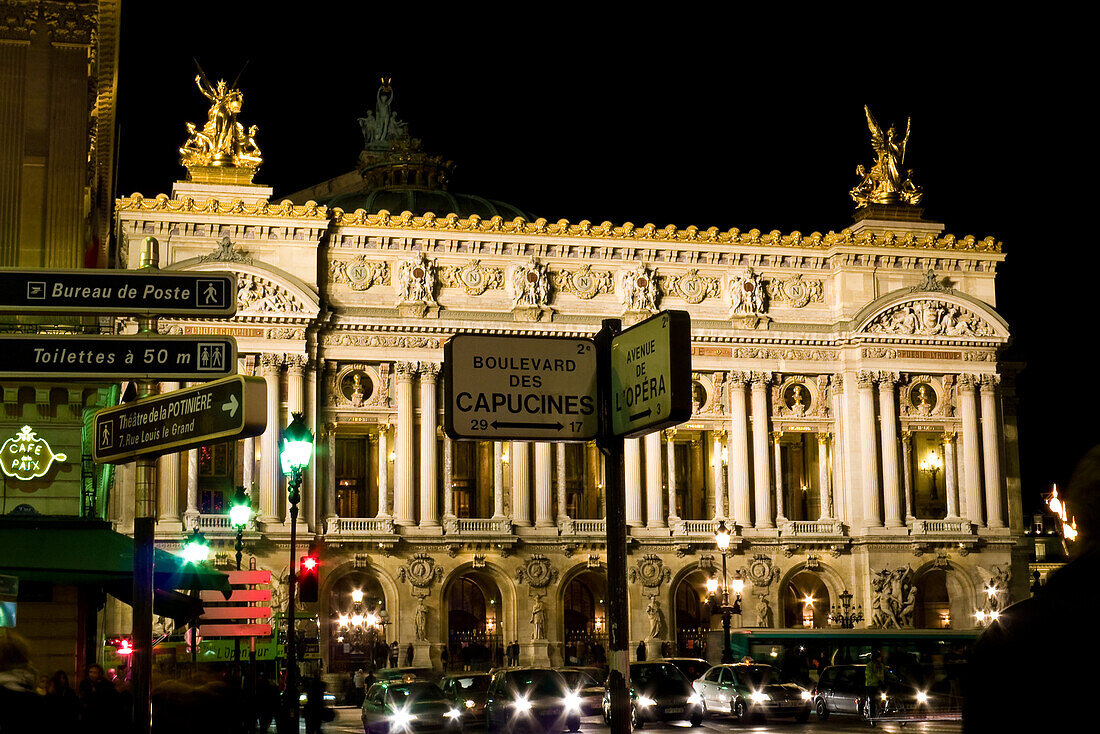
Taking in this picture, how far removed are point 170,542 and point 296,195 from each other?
33996 millimetres

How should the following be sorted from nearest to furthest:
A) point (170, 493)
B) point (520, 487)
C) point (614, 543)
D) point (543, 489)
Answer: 1. point (614, 543)
2. point (170, 493)
3. point (520, 487)
4. point (543, 489)

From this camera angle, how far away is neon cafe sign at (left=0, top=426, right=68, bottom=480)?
74.5ft

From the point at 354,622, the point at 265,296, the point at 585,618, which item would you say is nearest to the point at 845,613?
the point at 585,618

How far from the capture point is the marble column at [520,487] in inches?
2320

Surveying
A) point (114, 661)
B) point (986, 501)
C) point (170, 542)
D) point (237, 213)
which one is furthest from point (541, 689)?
point (986, 501)

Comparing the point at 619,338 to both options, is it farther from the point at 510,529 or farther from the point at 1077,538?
the point at 510,529

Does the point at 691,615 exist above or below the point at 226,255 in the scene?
below

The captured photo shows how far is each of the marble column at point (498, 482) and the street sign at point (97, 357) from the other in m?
48.3

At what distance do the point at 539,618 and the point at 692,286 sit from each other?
15.6 metres

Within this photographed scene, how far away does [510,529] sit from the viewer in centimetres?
5859

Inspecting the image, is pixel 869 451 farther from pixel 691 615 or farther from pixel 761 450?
pixel 691 615

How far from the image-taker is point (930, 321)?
6294 centimetres

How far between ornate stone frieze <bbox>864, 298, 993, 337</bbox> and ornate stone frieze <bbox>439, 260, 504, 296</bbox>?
52.6ft

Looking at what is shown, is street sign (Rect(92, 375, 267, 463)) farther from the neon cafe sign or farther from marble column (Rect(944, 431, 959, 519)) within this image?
marble column (Rect(944, 431, 959, 519))
